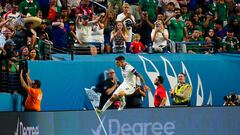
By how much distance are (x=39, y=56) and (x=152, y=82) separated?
9.64 feet

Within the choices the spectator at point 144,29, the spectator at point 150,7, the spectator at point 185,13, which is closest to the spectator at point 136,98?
the spectator at point 144,29

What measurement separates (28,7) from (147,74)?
136 inches

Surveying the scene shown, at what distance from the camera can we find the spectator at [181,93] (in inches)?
815

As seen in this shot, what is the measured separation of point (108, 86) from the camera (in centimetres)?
2080

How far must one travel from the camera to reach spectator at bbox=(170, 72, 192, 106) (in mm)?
20703

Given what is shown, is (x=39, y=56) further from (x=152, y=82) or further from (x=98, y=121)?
(x=98, y=121)

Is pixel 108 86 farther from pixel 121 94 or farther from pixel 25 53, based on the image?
pixel 25 53

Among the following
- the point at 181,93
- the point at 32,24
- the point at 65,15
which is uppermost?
the point at 65,15

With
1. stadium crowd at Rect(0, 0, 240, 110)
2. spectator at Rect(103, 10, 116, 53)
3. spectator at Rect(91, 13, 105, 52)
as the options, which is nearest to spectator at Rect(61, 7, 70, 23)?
stadium crowd at Rect(0, 0, 240, 110)

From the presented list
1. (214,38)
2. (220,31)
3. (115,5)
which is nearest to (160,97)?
(115,5)

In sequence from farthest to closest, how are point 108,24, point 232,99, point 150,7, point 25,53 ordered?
1. point 150,7
2. point 108,24
3. point 232,99
4. point 25,53

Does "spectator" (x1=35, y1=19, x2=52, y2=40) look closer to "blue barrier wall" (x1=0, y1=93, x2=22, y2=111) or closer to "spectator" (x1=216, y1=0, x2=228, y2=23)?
"blue barrier wall" (x1=0, y1=93, x2=22, y2=111)

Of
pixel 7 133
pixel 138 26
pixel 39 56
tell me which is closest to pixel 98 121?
pixel 7 133

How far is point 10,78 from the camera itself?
20.4 meters
